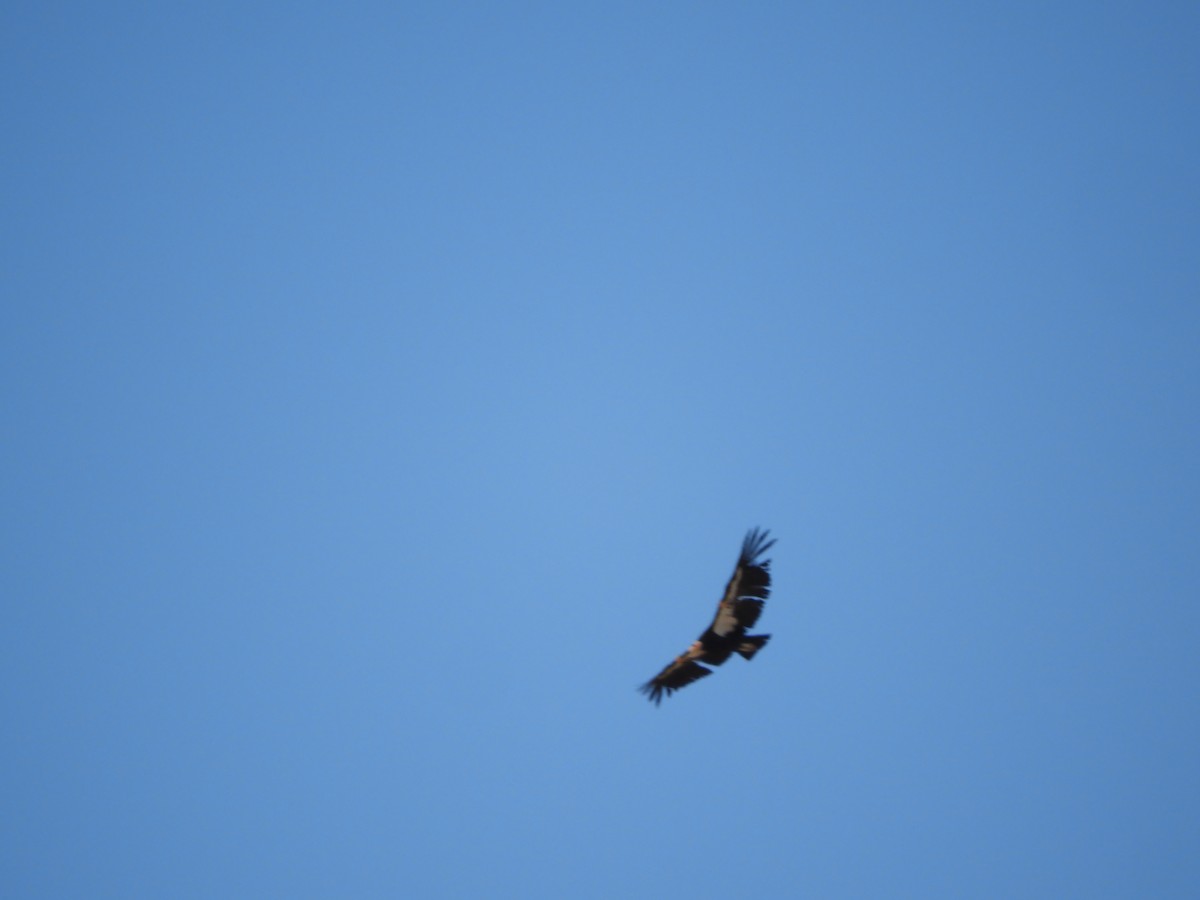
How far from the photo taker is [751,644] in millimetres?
18516

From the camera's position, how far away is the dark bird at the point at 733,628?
17.8 meters

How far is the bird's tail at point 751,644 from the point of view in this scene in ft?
60.4

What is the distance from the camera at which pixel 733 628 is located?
60.7 ft

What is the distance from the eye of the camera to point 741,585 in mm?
18031

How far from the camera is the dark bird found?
58.5 feet

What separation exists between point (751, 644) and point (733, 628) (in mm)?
520

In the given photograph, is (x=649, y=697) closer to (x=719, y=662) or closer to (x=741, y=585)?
(x=719, y=662)

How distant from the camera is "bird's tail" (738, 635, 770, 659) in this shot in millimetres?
18422

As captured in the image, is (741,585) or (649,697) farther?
(649,697)

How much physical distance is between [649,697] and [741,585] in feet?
11.7

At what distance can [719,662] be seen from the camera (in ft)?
62.7

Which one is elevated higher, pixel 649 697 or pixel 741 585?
pixel 741 585

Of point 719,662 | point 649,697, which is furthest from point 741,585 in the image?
point 649,697
